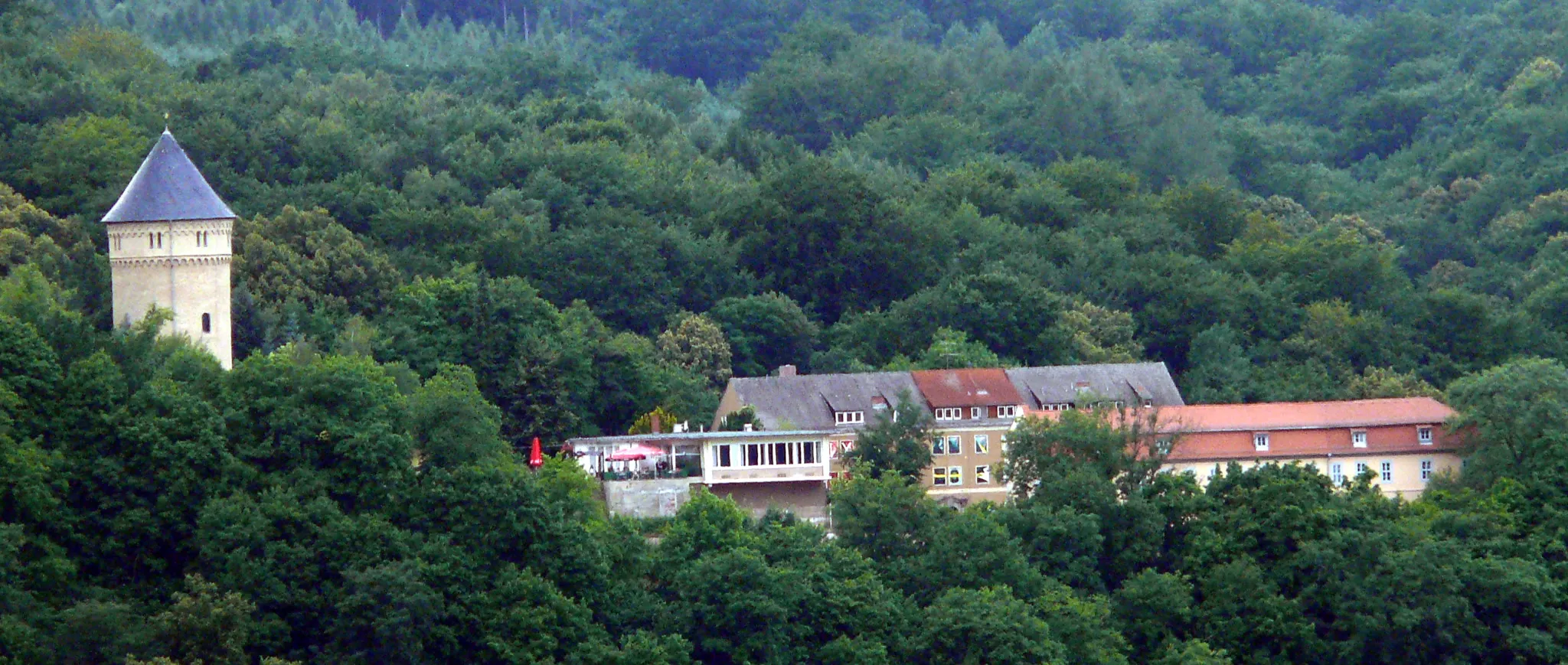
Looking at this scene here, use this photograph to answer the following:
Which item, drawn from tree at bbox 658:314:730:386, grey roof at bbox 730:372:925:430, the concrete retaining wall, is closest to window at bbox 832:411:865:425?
grey roof at bbox 730:372:925:430

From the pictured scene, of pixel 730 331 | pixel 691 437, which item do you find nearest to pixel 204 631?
pixel 691 437

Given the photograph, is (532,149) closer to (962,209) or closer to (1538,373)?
(962,209)

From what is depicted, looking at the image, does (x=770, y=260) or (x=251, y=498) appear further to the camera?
(x=770, y=260)

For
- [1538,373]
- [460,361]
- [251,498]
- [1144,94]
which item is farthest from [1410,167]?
[251,498]

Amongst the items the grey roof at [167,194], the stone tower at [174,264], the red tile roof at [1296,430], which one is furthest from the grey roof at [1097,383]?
the grey roof at [167,194]

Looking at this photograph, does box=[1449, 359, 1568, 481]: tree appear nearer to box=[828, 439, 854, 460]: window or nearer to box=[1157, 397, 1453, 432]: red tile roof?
box=[1157, 397, 1453, 432]: red tile roof

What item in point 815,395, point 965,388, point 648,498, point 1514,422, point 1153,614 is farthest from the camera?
point 965,388

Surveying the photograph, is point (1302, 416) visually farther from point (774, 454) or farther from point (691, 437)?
point (691, 437)
